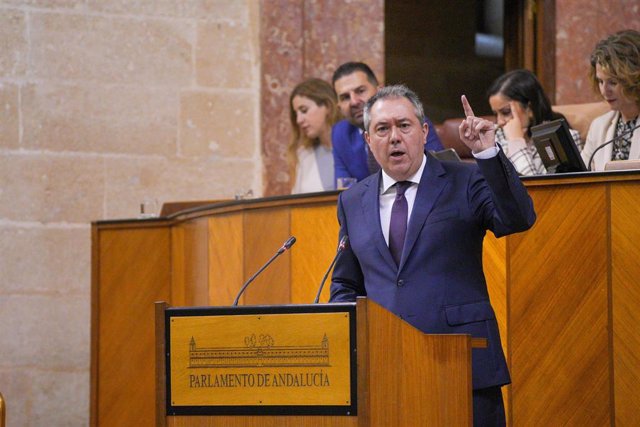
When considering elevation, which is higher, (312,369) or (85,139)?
(85,139)

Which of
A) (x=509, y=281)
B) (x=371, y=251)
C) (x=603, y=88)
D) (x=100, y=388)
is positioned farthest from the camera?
(x=100, y=388)

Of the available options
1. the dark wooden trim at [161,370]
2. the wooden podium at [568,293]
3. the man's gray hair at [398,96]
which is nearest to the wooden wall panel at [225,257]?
the wooden podium at [568,293]

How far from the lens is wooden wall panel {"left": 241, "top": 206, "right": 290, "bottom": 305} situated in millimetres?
5066

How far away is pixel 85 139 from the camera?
714 cm

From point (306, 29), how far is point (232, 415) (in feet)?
15.5

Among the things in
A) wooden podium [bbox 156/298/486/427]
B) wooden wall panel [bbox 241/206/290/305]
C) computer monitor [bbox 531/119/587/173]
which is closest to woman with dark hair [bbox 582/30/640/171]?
computer monitor [bbox 531/119/587/173]

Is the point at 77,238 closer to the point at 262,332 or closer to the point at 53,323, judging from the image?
the point at 53,323

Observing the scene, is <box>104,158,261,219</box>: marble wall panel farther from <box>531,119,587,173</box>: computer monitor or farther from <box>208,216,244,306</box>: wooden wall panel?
<box>531,119,587,173</box>: computer monitor

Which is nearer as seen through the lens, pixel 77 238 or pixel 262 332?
pixel 262 332

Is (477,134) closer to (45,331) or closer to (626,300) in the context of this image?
(626,300)

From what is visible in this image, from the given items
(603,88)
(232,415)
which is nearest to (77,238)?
(603,88)

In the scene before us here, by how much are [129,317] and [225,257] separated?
0.82 m

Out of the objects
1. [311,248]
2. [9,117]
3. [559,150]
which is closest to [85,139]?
[9,117]

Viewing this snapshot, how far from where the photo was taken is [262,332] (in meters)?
3.02
